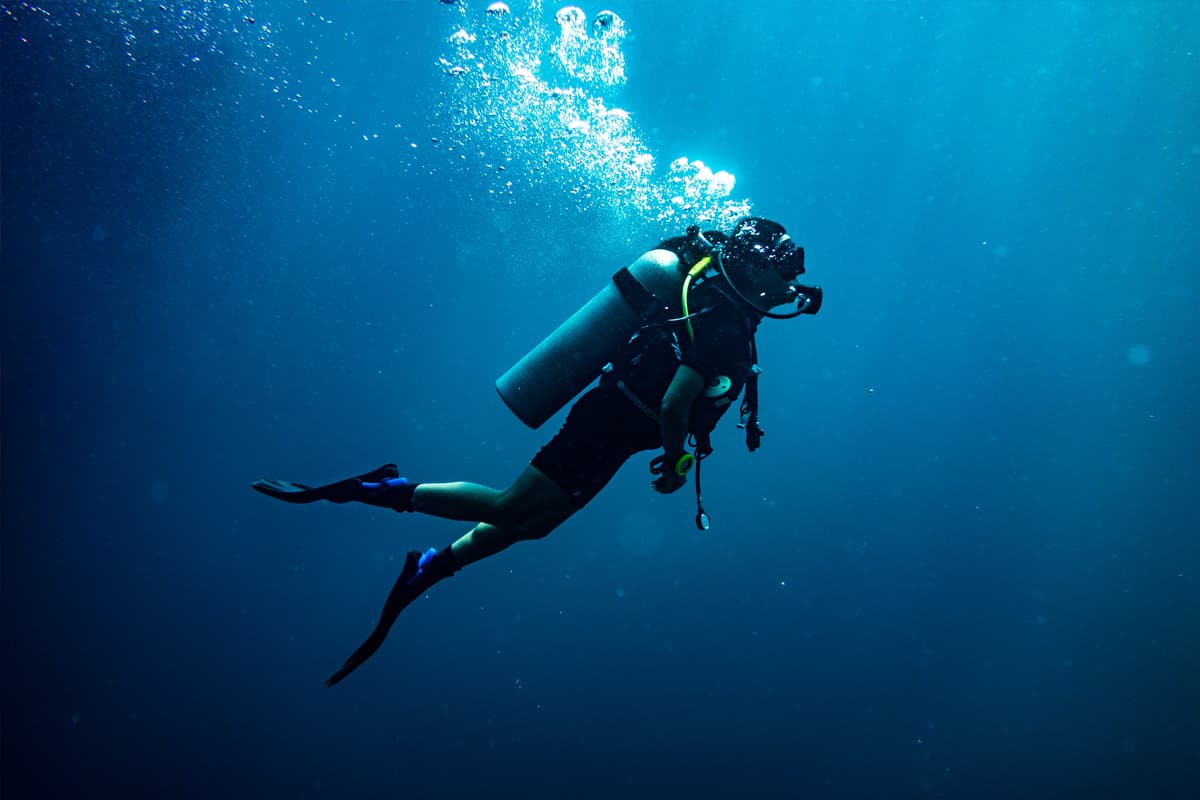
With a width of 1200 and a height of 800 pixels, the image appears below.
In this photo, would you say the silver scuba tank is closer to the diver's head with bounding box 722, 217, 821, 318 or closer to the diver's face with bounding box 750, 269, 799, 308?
the diver's head with bounding box 722, 217, 821, 318

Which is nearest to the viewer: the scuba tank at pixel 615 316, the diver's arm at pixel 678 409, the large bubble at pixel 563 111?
the diver's arm at pixel 678 409

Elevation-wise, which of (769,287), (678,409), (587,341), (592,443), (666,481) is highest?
(587,341)

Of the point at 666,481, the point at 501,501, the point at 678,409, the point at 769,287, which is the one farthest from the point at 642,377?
the point at 501,501

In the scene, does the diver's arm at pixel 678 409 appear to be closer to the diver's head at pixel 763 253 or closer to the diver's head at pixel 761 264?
the diver's head at pixel 761 264

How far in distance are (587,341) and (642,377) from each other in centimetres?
39

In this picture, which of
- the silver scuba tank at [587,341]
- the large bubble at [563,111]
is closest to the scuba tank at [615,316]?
the silver scuba tank at [587,341]

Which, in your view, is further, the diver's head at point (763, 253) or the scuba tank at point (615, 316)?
the scuba tank at point (615, 316)

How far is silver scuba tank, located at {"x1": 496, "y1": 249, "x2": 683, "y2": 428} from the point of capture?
3.05 meters

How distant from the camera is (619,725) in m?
24.7

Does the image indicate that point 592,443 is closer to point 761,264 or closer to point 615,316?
point 615,316

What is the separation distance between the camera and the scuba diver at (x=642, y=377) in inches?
110

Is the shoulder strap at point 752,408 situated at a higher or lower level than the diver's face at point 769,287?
lower

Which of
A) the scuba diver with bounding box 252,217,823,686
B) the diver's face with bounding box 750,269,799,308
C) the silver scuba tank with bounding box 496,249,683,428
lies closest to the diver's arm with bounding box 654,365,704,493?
the scuba diver with bounding box 252,217,823,686

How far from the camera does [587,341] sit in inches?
123
